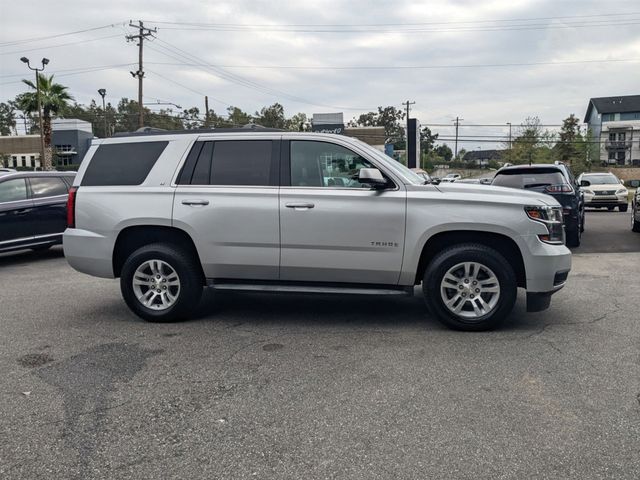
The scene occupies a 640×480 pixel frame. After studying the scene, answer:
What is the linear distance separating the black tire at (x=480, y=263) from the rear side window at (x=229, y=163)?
1.90m

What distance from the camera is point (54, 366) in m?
4.65

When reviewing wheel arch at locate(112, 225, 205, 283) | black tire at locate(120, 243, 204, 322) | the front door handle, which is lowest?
black tire at locate(120, 243, 204, 322)

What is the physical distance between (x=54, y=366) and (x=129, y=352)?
2.00 ft

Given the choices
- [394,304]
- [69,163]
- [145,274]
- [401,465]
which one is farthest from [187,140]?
[69,163]

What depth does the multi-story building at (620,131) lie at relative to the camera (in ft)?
255

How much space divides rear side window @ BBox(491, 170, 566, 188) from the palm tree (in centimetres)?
3356

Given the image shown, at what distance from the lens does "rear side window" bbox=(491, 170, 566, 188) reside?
34.5ft

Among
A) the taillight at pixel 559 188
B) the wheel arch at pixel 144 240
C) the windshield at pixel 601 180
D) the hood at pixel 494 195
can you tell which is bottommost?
the wheel arch at pixel 144 240

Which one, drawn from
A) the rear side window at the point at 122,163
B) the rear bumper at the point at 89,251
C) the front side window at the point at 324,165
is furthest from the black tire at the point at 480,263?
the rear bumper at the point at 89,251

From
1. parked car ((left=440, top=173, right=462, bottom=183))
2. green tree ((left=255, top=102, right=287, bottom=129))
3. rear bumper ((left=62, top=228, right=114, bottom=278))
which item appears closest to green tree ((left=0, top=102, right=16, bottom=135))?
green tree ((left=255, top=102, right=287, bottom=129))

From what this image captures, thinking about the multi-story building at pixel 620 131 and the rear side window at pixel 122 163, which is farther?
the multi-story building at pixel 620 131

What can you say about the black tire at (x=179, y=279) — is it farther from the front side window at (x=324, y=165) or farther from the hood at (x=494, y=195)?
the hood at (x=494, y=195)

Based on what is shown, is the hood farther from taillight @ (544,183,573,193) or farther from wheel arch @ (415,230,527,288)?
taillight @ (544,183,573,193)

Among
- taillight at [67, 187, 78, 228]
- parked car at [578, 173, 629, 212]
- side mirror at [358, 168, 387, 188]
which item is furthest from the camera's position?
parked car at [578, 173, 629, 212]
